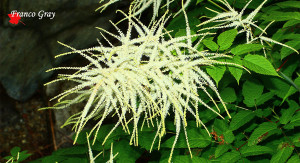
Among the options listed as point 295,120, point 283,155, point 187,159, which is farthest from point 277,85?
point 187,159

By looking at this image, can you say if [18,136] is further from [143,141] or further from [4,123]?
[143,141]

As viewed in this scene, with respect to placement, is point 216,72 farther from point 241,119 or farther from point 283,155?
point 283,155

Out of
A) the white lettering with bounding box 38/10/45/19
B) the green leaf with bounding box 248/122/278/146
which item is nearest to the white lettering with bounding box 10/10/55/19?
the white lettering with bounding box 38/10/45/19

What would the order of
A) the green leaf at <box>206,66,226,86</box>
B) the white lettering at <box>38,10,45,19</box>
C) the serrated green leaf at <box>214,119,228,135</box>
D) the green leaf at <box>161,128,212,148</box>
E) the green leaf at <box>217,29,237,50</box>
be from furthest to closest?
the white lettering at <box>38,10,45,19</box> → the serrated green leaf at <box>214,119,228,135</box> → the green leaf at <box>161,128,212,148</box> → the green leaf at <box>217,29,237,50</box> → the green leaf at <box>206,66,226,86</box>

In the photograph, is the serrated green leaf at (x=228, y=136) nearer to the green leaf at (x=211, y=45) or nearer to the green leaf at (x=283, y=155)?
the green leaf at (x=283, y=155)

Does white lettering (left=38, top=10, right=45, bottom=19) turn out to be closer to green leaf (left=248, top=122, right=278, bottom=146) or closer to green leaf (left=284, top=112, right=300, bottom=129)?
green leaf (left=248, top=122, right=278, bottom=146)

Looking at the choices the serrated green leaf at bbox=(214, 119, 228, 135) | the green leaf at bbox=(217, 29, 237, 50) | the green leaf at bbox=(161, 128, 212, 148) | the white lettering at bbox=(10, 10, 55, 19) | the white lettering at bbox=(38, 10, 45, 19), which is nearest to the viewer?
the green leaf at bbox=(217, 29, 237, 50)

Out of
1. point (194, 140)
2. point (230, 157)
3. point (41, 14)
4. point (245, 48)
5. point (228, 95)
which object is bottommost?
Answer: point (230, 157)

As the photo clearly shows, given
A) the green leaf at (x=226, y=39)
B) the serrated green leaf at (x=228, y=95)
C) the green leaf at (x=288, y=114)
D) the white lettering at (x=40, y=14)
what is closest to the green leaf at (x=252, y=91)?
the serrated green leaf at (x=228, y=95)
